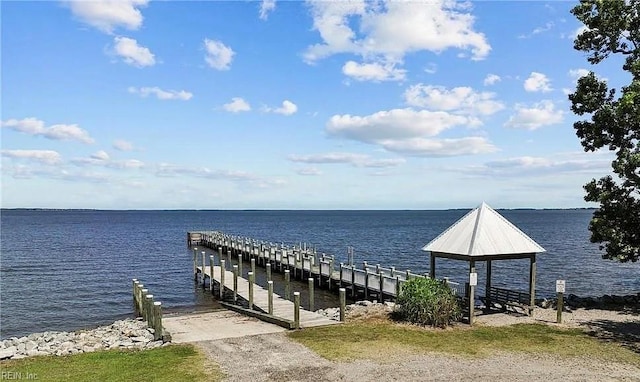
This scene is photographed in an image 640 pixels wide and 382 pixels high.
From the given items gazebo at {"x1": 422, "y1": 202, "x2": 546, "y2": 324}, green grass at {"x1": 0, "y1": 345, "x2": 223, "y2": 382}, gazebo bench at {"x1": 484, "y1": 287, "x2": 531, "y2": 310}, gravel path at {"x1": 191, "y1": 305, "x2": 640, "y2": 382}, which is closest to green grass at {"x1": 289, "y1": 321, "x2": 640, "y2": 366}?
gravel path at {"x1": 191, "y1": 305, "x2": 640, "y2": 382}

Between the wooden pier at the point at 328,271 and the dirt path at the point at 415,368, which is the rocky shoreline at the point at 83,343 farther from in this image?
the wooden pier at the point at 328,271

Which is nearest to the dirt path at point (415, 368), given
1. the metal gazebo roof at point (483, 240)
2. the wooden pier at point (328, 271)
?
the metal gazebo roof at point (483, 240)

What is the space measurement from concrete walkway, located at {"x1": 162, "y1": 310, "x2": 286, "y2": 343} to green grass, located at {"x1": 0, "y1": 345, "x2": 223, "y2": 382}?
165 cm

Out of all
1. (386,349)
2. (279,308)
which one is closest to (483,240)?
(386,349)

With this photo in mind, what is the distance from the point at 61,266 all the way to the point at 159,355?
3556 centimetres

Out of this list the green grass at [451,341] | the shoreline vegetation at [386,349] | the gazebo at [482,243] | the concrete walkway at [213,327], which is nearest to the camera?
the shoreline vegetation at [386,349]

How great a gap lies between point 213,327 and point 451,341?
7840mm

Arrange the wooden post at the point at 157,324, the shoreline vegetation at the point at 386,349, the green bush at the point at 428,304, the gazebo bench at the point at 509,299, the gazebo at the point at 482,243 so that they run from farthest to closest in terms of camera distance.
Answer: the gazebo bench at the point at 509,299 < the gazebo at the point at 482,243 < the green bush at the point at 428,304 < the wooden post at the point at 157,324 < the shoreline vegetation at the point at 386,349

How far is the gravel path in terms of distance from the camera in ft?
36.6

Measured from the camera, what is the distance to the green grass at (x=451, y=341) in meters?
13.0

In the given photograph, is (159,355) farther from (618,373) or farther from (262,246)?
(262,246)

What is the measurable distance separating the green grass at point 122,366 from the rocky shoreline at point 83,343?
0.64 metres

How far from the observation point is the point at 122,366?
484 inches

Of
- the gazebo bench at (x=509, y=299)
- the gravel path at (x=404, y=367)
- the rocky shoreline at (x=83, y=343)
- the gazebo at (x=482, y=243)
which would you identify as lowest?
the rocky shoreline at (x=83, y=343)
